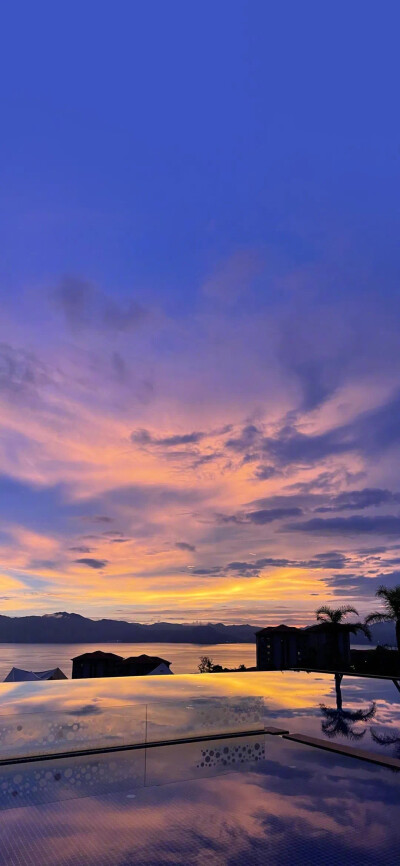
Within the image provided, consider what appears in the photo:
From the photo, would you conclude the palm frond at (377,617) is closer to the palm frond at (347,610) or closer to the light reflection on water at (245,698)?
the palm frond at (347,610)

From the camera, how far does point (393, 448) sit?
75.9 feet

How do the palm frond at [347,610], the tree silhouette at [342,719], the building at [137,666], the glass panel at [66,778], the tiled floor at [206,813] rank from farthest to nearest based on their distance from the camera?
the building at [137,666] → the palm frond at [347,610] → the tree silhouette at [342,719] → the glass panel at [66,778] → the tiled floor at [206,813]

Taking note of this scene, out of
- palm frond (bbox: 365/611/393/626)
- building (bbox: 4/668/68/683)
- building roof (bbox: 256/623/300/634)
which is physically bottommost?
building (bbox: 4/668/68/683)

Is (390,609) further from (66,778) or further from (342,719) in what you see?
(66,778)

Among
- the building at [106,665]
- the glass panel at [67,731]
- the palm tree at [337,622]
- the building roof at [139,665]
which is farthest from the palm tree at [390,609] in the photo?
the glass panel at [67,731]

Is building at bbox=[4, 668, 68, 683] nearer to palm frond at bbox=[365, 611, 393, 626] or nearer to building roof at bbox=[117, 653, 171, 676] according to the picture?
building roof at bbox=[117, 653, 171, 676]

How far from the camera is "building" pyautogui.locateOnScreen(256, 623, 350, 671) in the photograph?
86.1 ft

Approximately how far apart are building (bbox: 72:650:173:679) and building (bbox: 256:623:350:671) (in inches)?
225

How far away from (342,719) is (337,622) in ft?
49.4

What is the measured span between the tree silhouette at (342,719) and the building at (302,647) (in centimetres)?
973

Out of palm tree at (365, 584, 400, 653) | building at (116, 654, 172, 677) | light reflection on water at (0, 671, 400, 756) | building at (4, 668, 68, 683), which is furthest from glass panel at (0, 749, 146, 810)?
building at (116, 654, 172, 677)

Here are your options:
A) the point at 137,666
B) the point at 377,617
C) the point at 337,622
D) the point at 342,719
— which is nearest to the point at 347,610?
the point at 337,622

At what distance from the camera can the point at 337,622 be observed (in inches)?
1107

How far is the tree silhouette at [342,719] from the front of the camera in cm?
1174
